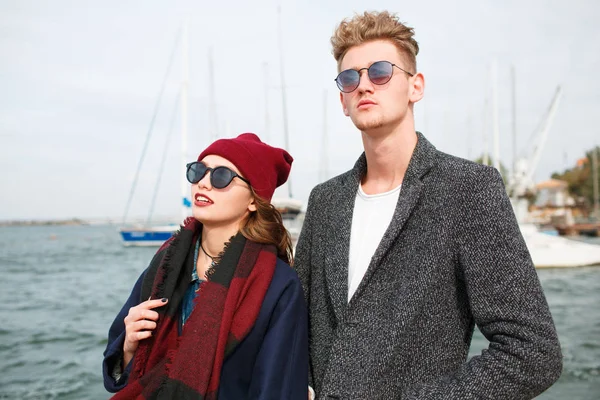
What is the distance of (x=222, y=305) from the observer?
2037 millimetres

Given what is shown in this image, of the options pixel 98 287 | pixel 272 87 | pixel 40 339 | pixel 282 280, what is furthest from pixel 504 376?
pixel 272 87

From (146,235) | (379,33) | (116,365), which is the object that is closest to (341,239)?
(379,33)

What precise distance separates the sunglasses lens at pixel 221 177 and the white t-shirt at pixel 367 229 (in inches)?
23.5

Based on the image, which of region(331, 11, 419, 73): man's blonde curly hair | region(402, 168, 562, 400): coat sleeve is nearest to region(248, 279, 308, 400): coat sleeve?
region(402, 168, 562, 400): coat sleeve

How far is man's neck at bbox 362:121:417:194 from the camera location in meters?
2.05

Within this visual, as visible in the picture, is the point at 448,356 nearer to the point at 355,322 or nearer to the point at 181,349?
the point at 355,322

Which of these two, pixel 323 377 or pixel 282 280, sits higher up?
pixel 282 280

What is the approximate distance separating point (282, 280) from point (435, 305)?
657 millimetres

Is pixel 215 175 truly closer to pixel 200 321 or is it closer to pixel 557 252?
pixel 200 321

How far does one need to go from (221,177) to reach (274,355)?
819 mm

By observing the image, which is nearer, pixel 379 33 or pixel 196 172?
pixel 379 33

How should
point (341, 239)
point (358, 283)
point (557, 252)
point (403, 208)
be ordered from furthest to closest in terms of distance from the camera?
point (557, 252) < point (341, 239) < point (358, 283) < point (403, 208)

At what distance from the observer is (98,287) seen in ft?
64.4

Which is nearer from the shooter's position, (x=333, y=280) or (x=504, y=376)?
(x=504, y=376)
